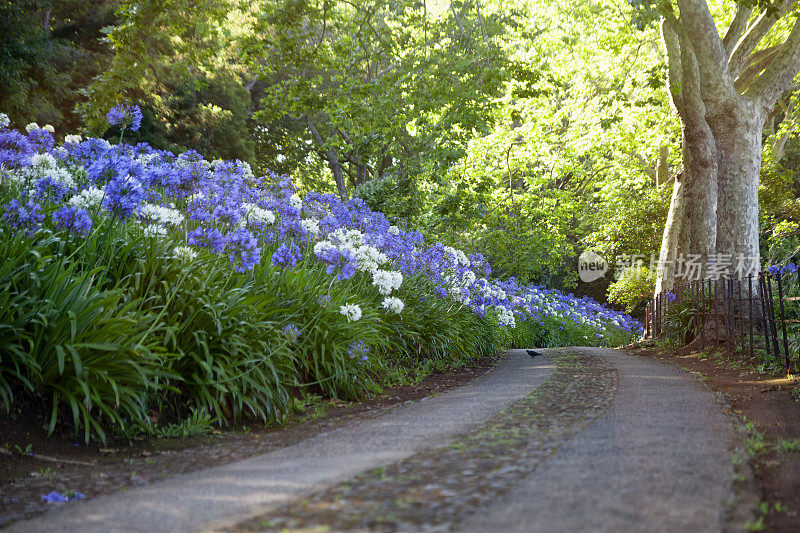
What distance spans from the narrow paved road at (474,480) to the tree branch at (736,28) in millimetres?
8377

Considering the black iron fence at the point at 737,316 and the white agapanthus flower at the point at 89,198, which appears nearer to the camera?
the white agapanthus flower at the point at 89,198


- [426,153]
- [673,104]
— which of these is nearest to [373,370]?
[426,153]

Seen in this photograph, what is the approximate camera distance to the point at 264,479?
295cm

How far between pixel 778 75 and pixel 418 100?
5.72 meters

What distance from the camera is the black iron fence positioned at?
275 inches

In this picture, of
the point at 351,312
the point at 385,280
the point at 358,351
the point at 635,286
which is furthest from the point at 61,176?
the point at 635,286

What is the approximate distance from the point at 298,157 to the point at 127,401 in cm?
2002

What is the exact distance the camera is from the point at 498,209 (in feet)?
64.3

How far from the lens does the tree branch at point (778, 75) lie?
10195mm

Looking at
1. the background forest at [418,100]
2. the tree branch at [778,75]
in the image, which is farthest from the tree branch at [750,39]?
the background forest at [418,100]

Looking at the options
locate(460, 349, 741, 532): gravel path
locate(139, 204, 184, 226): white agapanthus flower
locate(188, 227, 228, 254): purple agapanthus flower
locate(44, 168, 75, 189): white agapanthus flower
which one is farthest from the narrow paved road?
locate(44, 168, 75, 189): white agapanthus flower

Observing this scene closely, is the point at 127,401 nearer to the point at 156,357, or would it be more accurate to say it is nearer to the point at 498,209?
the point at 156,357

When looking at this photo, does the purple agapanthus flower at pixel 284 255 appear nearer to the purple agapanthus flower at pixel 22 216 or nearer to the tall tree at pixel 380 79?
the purple agapanthus flower at pixel 22 216

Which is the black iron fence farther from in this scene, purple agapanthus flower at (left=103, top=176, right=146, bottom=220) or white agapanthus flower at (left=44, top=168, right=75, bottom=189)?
white agapanthus flower at (left=44, top=168, right=75, bottom=189)
